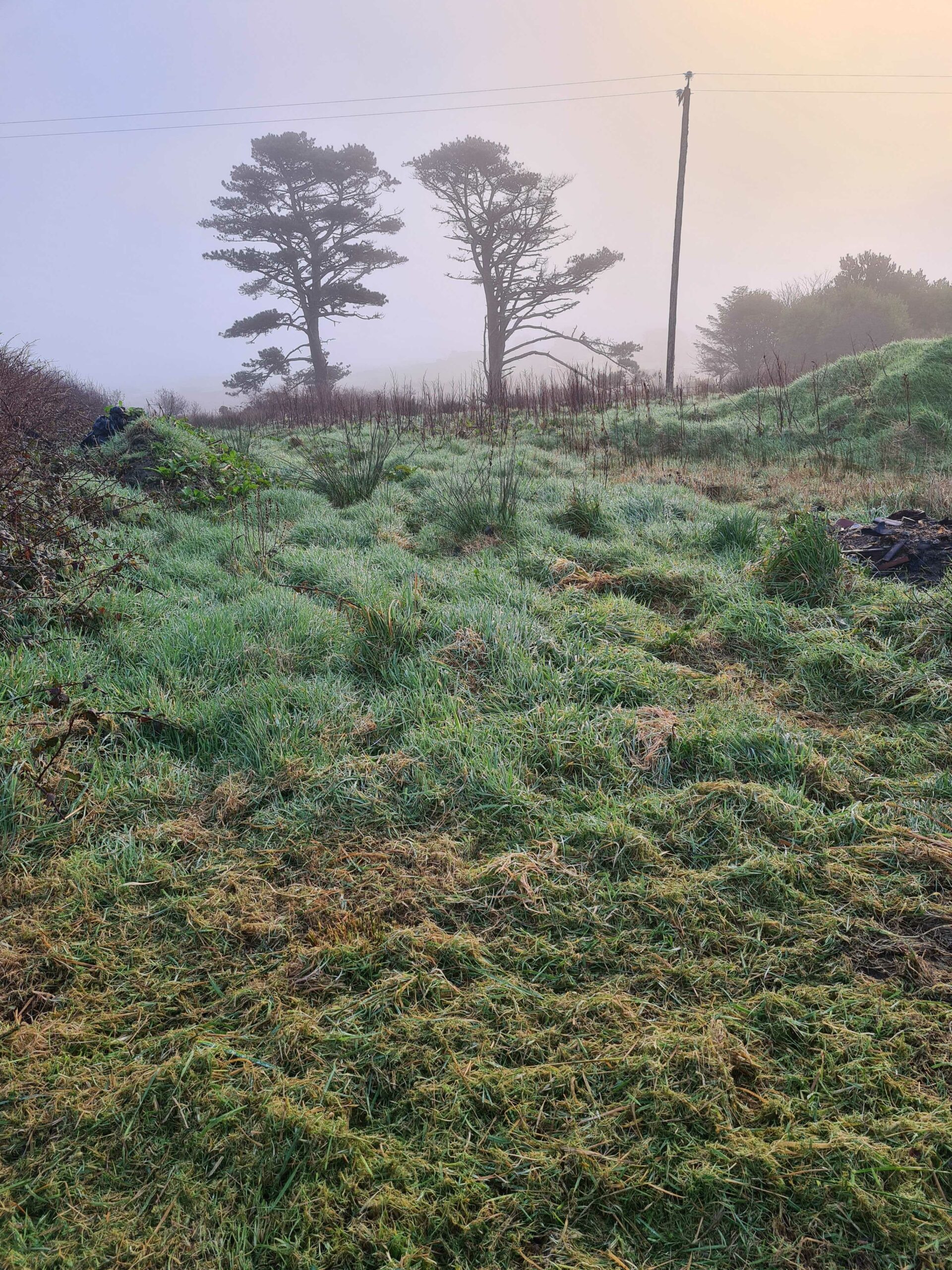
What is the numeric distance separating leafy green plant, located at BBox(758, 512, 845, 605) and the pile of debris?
0.22 metres

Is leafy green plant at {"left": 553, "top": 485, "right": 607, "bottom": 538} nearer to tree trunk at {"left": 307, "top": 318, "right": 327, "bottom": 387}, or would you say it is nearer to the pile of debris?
the pile of debris

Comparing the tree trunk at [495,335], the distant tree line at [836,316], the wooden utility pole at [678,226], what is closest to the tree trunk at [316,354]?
the tree trunk at [495,335]

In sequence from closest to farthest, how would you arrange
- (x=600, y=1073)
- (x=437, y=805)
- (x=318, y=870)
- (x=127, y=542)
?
(x=600, y=1073), (x=318, y=870), (x=437, y=805), (x=127, y=542)

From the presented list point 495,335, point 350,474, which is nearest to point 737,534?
point 350,474

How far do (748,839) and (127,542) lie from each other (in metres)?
4.61

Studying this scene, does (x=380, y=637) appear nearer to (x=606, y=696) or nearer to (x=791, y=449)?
(x=606, y=696)

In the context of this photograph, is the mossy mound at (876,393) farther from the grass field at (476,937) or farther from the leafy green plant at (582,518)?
the grass field at (476,937)

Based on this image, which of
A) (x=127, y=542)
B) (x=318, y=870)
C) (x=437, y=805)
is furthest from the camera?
(x=127, y=542)

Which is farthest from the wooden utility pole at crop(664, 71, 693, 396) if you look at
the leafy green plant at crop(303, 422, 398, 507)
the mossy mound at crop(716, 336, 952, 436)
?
the leafy green plant at crop(303, 422, 398, 507)

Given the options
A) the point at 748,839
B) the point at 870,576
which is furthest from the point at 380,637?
the point at 870,576

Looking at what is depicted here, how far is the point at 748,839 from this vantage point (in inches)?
90.5

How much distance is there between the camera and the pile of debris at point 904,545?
4.27m

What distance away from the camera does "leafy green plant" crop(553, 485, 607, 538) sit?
18.3ft

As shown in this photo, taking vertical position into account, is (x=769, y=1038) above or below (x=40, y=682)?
below
